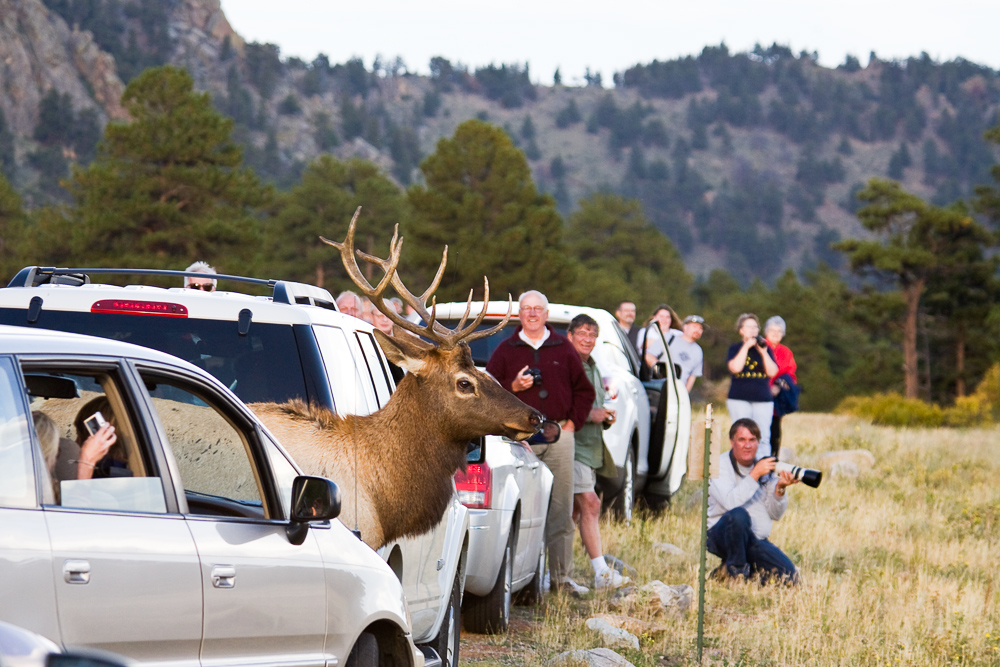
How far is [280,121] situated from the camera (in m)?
195

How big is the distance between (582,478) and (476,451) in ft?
8.86

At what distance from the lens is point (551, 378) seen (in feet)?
33.2

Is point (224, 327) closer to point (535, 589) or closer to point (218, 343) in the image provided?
point (218, 343)

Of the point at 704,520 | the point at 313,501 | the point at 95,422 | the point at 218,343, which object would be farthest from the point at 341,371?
the point at 704,520

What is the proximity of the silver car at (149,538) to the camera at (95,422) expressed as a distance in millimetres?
16

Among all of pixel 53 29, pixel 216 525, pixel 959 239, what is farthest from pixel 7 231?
pixel 53 29

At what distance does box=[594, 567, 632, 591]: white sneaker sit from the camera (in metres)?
10.6

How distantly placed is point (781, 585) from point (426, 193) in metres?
47.0

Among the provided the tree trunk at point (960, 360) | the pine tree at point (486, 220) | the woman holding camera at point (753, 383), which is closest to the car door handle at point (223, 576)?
the woman holding camera at point (753, 383)

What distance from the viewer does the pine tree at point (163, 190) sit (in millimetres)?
45438

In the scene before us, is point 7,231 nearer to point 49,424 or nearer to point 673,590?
point 673,590

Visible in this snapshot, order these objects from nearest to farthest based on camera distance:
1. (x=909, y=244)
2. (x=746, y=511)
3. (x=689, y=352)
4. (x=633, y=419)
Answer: (x=746, y=511), (x=633, y=419), (x=689, y=352), (x=909, y=244)

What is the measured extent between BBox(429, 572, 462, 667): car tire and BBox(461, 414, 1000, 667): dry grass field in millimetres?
1081

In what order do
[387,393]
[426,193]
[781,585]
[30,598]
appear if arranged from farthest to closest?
1. [426,193]
2. [781,585]
3. [387,393]
4. [30,598]
